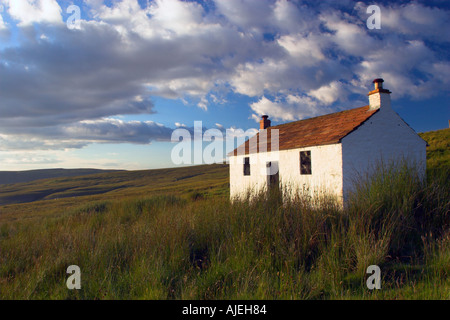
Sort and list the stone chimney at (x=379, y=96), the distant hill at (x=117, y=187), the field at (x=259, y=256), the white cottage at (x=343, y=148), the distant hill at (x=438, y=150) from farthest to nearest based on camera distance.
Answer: the distant hill at (x=117, y=187) → the distant hill at (x=438, y=150) → the stone chimney at (x=379, y=96) → the white cottage at (x=343, y=148) → the field at (x=259, y=256)

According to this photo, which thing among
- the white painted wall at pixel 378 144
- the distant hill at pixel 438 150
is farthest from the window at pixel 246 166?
the distant hill at pixel 438 150

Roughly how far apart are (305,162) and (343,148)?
2432 mm

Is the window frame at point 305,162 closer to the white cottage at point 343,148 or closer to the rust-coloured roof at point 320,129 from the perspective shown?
the white cottage at point 343,148

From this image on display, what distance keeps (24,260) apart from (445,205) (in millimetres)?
10438

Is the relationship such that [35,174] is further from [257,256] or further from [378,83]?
[257,256]

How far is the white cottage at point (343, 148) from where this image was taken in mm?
11805

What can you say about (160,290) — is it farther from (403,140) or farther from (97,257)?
(403,140)

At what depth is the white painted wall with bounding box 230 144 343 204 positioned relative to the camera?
1170cm

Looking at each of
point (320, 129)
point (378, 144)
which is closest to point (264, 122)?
point (320, 129)

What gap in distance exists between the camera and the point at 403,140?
1311 cm

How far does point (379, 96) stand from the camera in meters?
12.7

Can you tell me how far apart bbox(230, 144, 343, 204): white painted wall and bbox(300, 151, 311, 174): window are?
16cm

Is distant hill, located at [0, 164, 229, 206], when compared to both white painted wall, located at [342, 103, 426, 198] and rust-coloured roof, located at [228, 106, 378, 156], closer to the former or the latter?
rust-coloured roof, located at [228, 106, 378, 156]

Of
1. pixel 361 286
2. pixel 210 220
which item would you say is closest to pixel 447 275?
pixel 361 286
